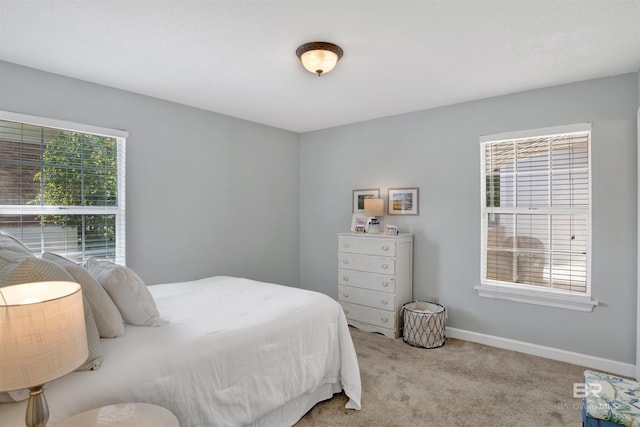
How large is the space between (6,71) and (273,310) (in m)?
2.74

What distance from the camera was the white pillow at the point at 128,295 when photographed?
186cm

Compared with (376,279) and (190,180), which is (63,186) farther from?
(376,279)

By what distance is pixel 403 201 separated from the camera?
13.4 ft

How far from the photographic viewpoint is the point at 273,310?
228cm

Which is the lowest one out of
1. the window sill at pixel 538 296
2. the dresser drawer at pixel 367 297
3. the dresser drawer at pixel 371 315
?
the dresser drawer at pixel 371 315

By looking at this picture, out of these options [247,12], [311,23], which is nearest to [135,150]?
[247,12]

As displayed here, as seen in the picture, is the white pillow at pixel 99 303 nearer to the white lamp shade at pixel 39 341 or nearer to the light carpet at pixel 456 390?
the white lamp shade at pixel 39 341

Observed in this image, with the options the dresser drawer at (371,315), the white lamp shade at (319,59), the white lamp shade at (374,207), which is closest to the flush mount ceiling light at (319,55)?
the white lamp shade at (319,59)

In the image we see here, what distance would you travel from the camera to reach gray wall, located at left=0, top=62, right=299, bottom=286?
118 inches

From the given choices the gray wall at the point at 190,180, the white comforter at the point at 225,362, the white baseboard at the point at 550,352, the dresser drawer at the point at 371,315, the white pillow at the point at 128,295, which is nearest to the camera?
the white comforter at the point at 225,362

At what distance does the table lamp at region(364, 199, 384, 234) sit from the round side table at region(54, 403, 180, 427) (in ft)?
10.2

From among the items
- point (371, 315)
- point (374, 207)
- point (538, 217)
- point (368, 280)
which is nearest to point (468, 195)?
point (538, 217)

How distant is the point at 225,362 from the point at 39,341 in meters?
0.95

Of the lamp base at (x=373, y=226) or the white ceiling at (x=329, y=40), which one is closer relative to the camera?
the white ceiling at (x=329, y=40)
